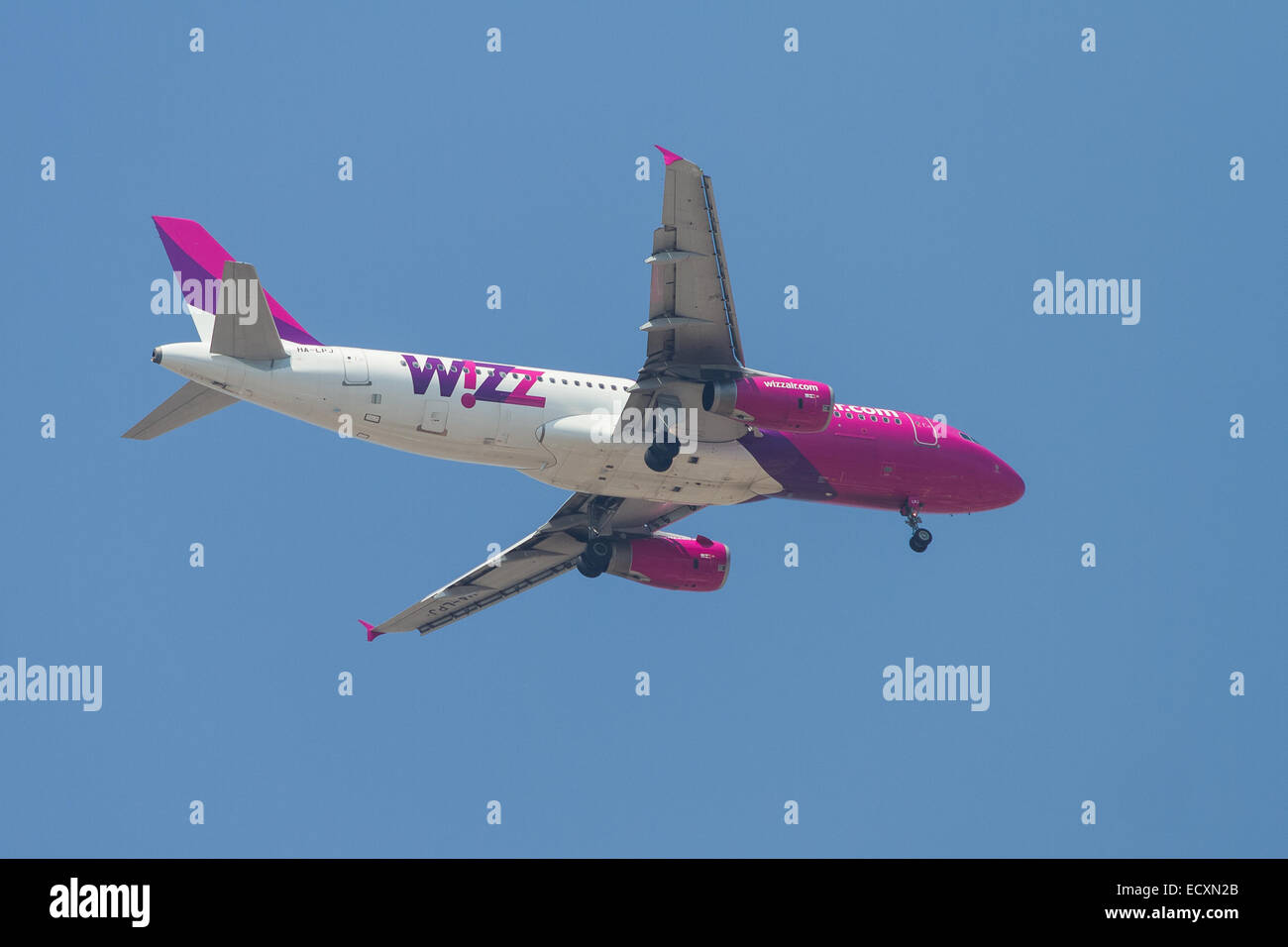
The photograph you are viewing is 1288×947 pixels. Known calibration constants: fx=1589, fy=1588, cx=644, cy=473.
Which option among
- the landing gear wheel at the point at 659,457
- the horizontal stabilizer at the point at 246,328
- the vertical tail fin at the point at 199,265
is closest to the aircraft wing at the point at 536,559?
the landing gear wheel at the point at 659,457

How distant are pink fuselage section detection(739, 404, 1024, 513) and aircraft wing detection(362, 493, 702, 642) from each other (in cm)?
481

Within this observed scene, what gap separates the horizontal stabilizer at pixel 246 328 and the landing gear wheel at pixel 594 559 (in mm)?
11789

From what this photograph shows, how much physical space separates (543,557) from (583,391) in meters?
8.80

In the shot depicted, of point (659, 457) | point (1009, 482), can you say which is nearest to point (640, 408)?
point (659, 457)

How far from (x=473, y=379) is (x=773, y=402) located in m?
6.81

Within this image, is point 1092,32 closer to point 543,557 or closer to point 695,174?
point 695,174

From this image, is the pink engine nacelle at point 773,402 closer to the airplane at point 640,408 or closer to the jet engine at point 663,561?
the airplane at point 640,408

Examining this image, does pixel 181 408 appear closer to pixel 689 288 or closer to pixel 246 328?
pixel 246 328

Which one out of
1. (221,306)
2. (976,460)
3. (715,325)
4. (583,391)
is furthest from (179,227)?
(976,460)

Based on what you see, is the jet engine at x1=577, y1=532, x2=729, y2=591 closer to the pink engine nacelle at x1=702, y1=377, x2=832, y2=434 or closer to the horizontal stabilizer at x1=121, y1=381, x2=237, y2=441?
the pink engine nacelle at x1=702, y1=377, x2=832, y2=434

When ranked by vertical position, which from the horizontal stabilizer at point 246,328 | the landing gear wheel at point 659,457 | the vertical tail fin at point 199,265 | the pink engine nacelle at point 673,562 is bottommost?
the pink engine nacelle at point 673,562

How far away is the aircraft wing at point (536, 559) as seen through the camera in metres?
43.5

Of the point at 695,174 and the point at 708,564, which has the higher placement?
the point at 695,174

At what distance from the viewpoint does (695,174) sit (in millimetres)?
32500
